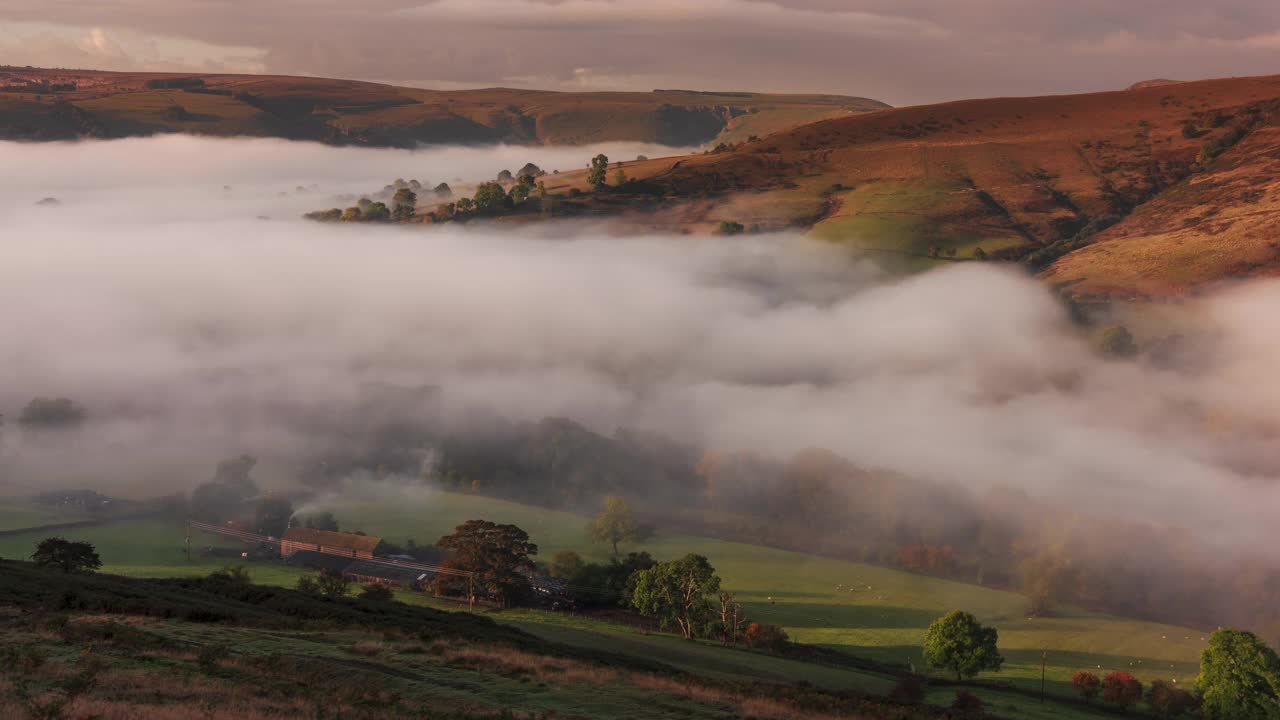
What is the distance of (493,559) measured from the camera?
10219 cm

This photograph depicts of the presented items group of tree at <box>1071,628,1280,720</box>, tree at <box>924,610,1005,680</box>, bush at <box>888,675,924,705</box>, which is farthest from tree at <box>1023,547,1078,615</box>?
bush at <box>888,675,924,705</box>

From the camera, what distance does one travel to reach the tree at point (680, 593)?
94750mm

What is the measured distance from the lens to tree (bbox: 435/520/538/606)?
10175cm

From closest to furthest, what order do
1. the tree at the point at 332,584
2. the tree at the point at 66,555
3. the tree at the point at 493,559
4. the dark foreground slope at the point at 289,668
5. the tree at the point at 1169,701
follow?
the dark foreground slope at the point at 289,668 < the tree at the point at 1169,701 < the tree at the point at 66,555 < the tree at the point at 332,584 < the tree at the point at 493,559

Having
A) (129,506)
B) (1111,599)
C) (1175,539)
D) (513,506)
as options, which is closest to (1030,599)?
(1111,599)

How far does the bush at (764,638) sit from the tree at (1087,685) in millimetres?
26340

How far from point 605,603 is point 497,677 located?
2794 inches

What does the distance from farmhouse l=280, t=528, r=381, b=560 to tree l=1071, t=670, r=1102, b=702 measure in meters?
84.5

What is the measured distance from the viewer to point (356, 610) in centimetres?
6272

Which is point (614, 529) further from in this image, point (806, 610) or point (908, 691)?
point (908, 691)

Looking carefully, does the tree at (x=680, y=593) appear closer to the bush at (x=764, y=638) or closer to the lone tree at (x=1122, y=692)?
the bush at (x=764, y=638)

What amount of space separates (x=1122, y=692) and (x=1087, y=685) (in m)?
2.92

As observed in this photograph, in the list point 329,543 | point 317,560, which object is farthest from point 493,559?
point 329,543

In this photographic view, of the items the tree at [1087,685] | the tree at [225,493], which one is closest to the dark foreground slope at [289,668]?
the tree at [1087,685]
